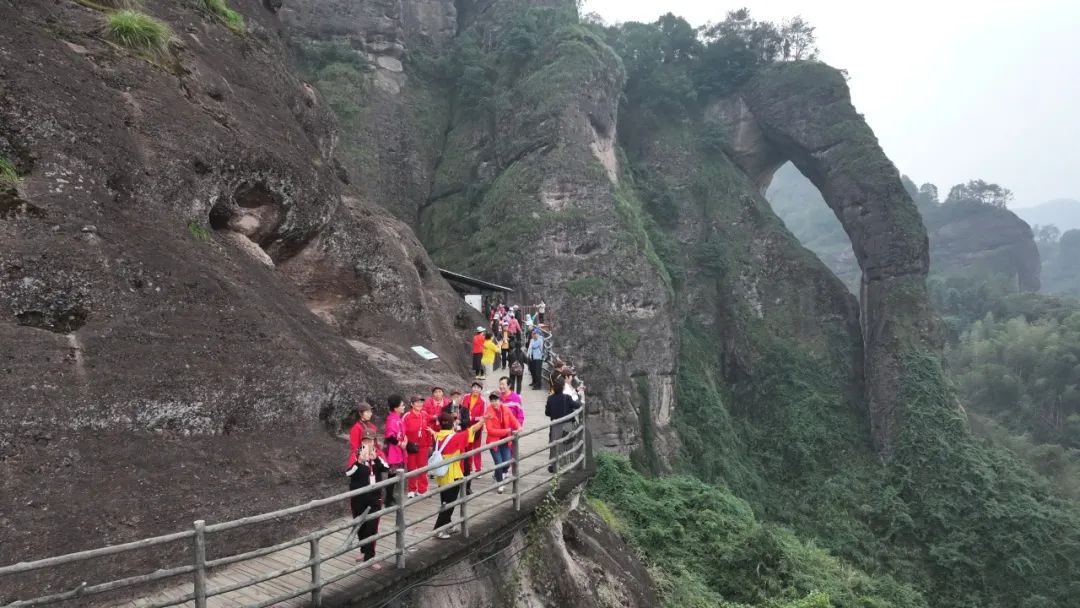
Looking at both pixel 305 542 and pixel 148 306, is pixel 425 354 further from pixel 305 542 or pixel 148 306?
pixel 305 542

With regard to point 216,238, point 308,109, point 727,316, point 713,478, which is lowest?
point 713,478

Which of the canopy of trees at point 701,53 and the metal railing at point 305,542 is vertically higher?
the canopy of trees at point 701,53

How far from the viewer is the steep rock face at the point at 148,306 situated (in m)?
6.20

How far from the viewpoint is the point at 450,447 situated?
8.18 metres

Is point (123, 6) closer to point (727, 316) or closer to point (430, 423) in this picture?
point (430, 423)

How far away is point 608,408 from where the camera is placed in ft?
97.2

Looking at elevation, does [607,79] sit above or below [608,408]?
above

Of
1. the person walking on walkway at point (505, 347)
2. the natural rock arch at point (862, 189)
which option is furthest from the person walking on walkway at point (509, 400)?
the natural rock arch at point (862, 189)

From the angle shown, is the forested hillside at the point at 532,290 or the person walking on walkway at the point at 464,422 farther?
the person walking on walkway at the point at 464,422

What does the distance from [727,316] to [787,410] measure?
7202mm

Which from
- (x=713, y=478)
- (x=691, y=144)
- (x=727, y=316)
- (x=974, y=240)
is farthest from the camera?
(x=974, y=240)

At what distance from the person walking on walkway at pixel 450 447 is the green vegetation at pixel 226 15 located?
10544 mm

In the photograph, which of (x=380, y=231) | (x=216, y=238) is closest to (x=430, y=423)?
(x=216, y=238)

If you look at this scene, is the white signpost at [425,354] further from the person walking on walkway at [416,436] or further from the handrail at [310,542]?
the person walking on walkway at [416,436]
